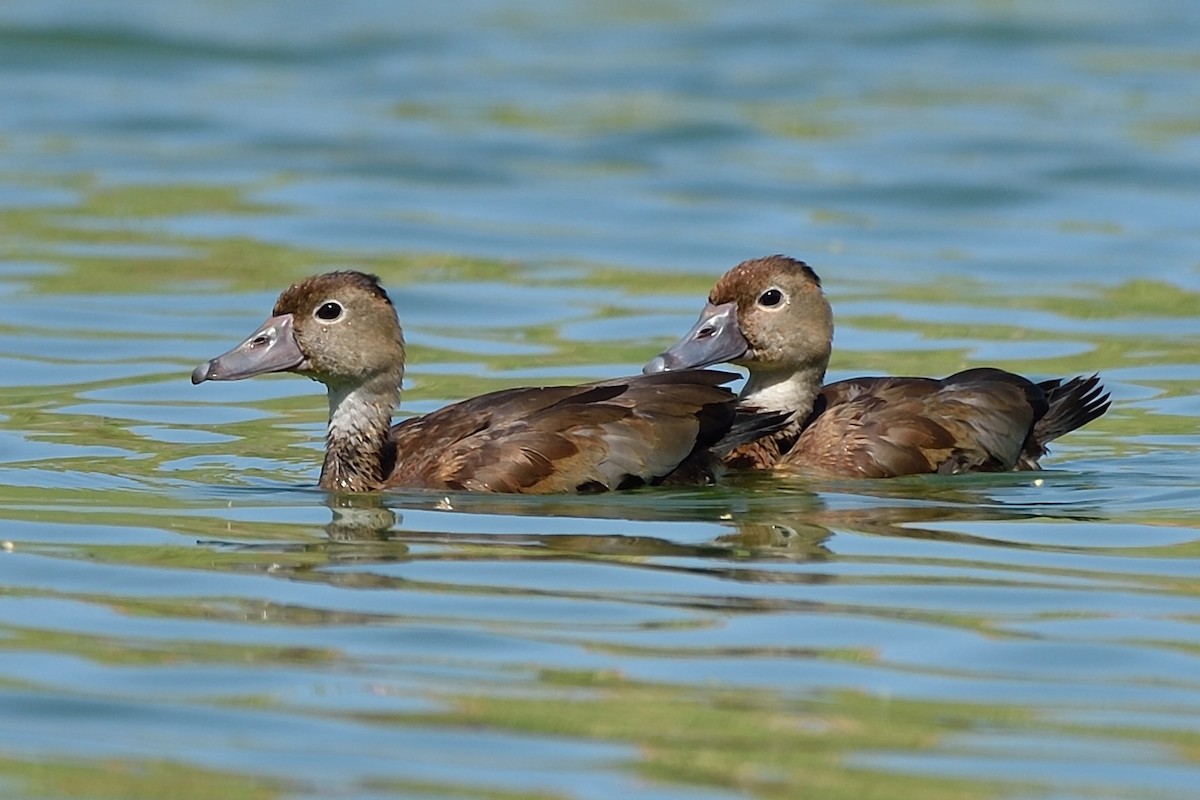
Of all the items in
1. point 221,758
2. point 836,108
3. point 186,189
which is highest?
point 836,108

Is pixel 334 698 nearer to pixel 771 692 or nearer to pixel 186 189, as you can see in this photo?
pixel 771 692

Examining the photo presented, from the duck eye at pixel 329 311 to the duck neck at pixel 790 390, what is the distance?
7.06 feet

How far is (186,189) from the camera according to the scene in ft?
70.2

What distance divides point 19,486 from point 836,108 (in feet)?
52.5

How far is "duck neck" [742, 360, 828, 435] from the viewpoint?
11914mm

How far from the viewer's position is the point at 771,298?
38.6ft

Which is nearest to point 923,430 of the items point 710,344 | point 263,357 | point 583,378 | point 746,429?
point 746,429

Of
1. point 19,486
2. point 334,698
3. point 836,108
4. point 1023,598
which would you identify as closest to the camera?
point 334,698

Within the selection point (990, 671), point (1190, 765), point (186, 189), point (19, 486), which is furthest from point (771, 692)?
point (186, 189)

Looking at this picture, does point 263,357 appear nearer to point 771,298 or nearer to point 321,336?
point 321,336

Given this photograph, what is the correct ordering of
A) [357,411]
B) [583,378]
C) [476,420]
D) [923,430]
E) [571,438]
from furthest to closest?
[583,378]
[923,430]
[357,411]
[476,420]
[571,438]

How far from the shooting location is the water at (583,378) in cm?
716

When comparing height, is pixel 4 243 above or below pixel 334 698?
above

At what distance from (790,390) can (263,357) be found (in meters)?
2.58
